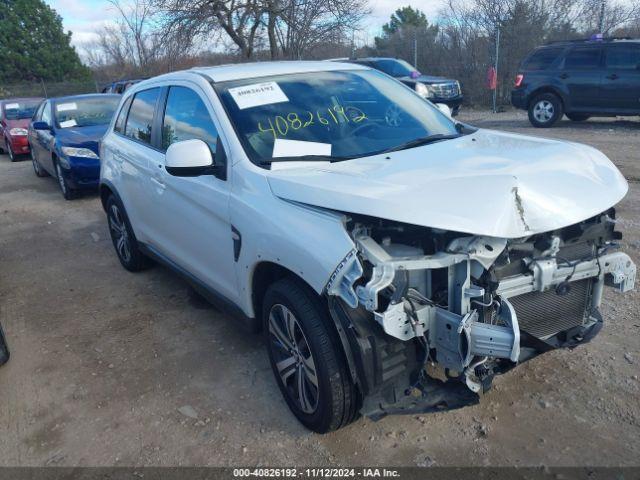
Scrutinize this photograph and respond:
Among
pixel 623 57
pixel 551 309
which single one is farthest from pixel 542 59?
pixel 551 309

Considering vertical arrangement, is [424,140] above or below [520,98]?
above

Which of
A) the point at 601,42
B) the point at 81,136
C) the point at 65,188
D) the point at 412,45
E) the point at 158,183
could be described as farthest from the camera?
the point at 412,45

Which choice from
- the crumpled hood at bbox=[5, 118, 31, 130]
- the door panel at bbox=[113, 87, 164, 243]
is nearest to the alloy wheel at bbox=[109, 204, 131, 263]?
the door panel at bbox=[113, 87, 164, 243]

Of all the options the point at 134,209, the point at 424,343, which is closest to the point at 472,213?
the point at 424,343

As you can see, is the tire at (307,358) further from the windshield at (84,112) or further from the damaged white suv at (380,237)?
the windshield at (84,112)

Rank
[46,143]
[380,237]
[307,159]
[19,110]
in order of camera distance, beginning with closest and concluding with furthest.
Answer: [380,237], [307,159], [46,143], [19,110]

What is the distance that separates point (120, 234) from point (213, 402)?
290cm

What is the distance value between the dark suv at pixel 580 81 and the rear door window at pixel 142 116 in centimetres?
1101

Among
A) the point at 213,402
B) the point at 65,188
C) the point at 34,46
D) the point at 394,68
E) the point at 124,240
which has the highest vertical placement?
the point at 34,46

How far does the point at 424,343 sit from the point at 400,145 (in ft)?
4.46

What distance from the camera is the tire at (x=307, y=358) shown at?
2.71m

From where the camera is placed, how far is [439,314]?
2529 mm

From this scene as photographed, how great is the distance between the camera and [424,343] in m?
2.64

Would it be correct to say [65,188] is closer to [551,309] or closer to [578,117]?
[551,309]
